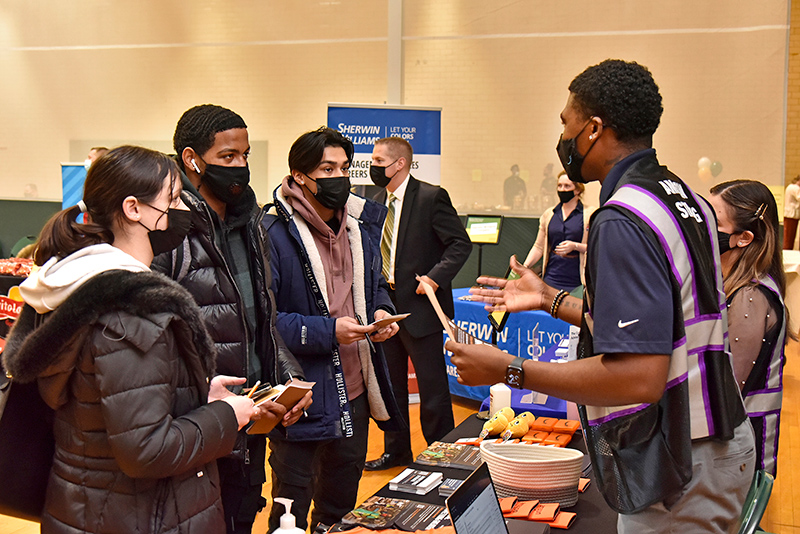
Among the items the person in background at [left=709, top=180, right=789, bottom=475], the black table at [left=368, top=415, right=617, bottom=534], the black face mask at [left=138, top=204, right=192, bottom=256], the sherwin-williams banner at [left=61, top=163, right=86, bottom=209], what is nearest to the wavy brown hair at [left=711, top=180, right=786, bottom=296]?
the person in background at [left=709, top=180, right=789, bottom=475]

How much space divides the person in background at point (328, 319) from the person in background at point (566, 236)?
9.39ft

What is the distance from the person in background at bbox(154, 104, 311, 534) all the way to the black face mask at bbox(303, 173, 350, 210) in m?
0.36

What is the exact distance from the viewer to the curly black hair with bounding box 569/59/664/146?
148 cm

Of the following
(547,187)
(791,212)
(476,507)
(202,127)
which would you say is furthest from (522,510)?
(791,212)

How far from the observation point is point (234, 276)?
230 centimetres

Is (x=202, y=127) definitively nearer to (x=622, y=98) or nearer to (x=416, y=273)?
(x=622, y=98)

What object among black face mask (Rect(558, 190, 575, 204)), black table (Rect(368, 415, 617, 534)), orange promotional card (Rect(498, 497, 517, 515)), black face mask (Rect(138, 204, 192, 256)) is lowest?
black table (Rect(368, 415, 617, 534))

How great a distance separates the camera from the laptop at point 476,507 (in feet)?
4.23

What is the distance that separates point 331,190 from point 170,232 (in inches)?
43.8

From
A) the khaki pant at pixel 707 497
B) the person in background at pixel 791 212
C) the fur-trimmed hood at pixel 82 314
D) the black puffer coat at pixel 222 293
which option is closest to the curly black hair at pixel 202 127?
the black puffer coat at pixel 222 293

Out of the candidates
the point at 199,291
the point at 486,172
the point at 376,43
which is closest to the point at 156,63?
the point at 376,43

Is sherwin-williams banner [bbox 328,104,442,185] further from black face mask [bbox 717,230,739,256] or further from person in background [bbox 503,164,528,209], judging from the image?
black face mask [bbox 717,230,739,256]

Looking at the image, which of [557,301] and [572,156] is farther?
[557,301]

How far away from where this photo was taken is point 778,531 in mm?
3586
